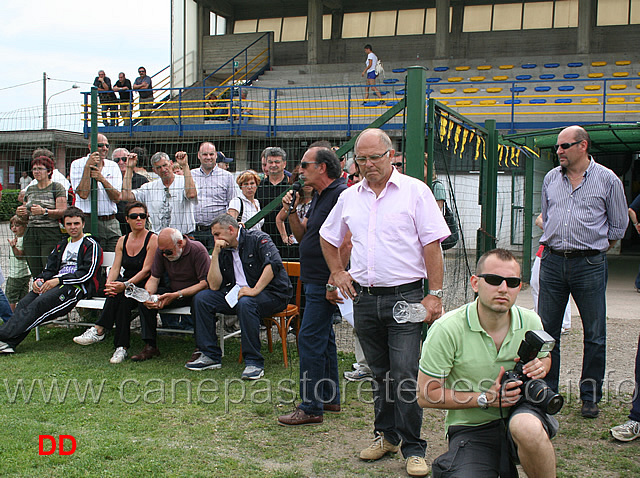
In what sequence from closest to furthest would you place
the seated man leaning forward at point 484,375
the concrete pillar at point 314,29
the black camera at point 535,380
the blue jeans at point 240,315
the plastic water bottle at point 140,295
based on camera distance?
1. the black camera at point 535,380
2. the seated man leaning forward at point 484,375
3. the blue jeans at point 240,315
4. the plastic water bottle at point 140,295
5. the concrete pillar at point 314,29

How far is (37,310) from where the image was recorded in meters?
6.33

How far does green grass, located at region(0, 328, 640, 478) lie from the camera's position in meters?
3.60

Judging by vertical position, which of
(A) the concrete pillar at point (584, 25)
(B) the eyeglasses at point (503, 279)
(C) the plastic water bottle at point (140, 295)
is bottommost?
(C) the plastic water bottle at point (140, 295)

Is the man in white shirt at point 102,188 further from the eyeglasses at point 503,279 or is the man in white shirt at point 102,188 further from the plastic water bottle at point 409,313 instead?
the eyeglasses at point 503,279

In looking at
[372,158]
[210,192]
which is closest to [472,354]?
[372,158]

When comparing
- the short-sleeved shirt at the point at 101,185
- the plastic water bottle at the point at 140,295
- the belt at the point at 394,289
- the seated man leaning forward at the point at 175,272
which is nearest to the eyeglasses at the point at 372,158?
the belt at the point at 394,289

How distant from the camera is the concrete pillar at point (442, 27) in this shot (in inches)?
891

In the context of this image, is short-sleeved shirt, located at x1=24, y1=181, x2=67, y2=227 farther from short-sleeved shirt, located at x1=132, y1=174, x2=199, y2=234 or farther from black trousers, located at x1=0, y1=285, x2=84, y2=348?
black trousers, located at x1=0, y1=285, x2=84, y2=348

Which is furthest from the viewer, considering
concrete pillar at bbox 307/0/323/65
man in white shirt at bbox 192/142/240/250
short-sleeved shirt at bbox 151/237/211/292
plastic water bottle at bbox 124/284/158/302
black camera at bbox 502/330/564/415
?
concrete pillar at bbox 307/0/323/65

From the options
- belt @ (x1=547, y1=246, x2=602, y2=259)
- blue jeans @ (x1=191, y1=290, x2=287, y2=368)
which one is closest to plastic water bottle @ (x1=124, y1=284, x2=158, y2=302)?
blue jeans @ (x1=191, y1=290, x2=287, y2=368)

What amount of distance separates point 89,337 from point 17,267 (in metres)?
1.79

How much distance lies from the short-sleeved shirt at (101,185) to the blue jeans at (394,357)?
4561 millimetres

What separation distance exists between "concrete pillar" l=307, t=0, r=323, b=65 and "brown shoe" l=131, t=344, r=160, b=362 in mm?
19841

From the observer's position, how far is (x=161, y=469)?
3.54 meters
